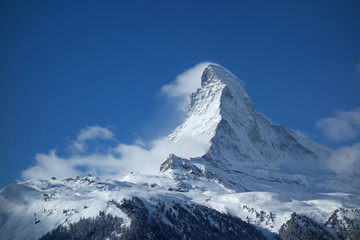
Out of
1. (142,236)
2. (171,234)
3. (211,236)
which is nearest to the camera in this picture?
(142,236)

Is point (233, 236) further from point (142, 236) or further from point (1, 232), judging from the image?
point (1, 232)

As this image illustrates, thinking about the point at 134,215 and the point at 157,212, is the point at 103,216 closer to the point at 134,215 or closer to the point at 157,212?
the point at 134,215

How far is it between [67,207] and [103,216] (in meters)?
34.5

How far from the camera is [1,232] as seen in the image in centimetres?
19312

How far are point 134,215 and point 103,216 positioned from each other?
1593cm

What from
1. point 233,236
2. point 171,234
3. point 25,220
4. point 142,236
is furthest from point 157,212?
point 25,220

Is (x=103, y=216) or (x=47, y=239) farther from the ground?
(x=103, y=216)

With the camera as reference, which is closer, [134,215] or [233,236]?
[134,215]

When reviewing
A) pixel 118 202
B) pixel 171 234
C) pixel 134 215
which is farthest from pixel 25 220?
pixel 171 234

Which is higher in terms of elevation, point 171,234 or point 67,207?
point 67,207

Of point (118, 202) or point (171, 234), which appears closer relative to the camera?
point (171, 234)

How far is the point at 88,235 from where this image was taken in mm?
161500

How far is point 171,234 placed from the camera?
17288 centimetres

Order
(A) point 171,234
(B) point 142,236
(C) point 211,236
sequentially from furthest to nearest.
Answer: (C) point 211,236
(A) point 171,234
(B) point 142,236
